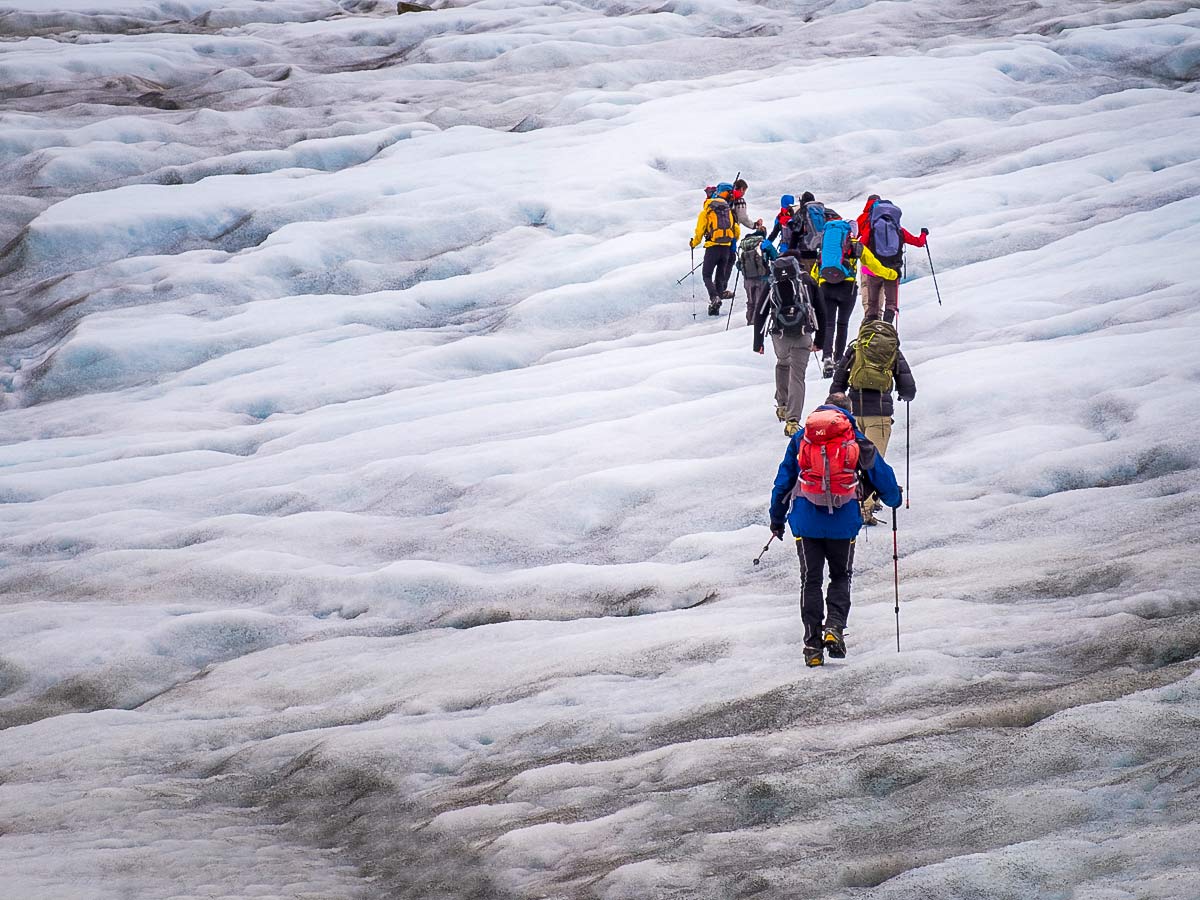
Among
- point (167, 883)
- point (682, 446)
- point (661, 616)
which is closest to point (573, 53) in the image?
point (682, 446)

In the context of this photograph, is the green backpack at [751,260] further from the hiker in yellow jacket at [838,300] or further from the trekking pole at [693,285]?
the trekking pole at [693,285]

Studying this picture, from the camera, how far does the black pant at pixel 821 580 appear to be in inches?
341

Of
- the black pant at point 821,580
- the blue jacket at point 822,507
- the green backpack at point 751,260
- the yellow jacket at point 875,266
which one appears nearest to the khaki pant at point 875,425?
the blue jacket at point 822,507

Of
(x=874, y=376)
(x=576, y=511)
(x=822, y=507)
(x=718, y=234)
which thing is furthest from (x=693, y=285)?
(x=822, y=507)

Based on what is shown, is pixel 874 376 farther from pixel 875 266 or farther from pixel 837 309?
pixel 875 266

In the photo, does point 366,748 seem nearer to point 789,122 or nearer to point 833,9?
point 789,122

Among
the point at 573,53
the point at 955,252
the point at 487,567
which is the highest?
the point at 573,53

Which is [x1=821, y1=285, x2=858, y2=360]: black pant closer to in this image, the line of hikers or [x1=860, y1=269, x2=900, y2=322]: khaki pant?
the line of hikers

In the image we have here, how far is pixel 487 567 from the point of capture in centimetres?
1344

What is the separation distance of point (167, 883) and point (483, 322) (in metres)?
17.8

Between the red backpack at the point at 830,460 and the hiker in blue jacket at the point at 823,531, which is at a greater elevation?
the red backpack at the point at 830,460

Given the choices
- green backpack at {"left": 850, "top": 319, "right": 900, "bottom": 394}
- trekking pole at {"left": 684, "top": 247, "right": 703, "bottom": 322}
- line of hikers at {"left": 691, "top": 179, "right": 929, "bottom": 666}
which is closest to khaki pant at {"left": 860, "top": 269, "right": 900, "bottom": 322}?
line of hikers at {"left": 691, "top": 179, "right": 929, "bottom": 666}

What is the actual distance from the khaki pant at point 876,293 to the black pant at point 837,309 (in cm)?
65

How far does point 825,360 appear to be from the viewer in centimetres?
1634
